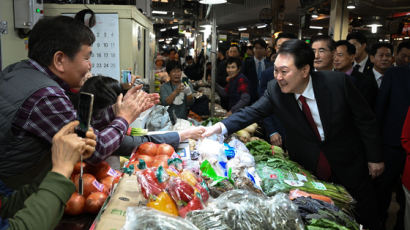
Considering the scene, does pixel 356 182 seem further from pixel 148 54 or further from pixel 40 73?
Result: pixel 148 54

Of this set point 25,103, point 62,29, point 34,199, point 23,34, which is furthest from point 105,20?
point 34,199

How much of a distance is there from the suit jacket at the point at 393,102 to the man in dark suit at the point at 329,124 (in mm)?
1092

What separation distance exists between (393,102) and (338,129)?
1.48 m

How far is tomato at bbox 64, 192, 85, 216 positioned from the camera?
1690 mm

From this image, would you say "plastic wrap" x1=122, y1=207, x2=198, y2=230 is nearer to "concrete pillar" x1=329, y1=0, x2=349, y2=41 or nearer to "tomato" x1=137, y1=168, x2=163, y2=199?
"tomato" x1=137, y1=168, x2=163, y2=199

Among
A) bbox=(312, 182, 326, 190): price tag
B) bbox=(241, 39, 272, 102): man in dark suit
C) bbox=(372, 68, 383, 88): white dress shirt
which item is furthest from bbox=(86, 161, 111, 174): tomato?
bbox=(241, 39, 272, 102): man in dark suit

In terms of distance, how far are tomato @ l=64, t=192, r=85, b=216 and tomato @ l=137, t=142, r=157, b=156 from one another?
0.76m

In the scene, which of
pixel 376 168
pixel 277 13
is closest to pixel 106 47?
pixel 376 168

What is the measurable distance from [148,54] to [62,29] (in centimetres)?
372

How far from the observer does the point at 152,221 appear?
1.21 meters

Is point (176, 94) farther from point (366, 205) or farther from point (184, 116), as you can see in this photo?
point (366, 205)

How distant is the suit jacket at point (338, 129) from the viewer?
2.82 m

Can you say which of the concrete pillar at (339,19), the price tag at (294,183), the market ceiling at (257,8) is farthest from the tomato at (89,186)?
the concrete pillar at (339,19)

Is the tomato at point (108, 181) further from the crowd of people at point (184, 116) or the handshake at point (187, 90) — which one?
the handshake at point (187, 90)
